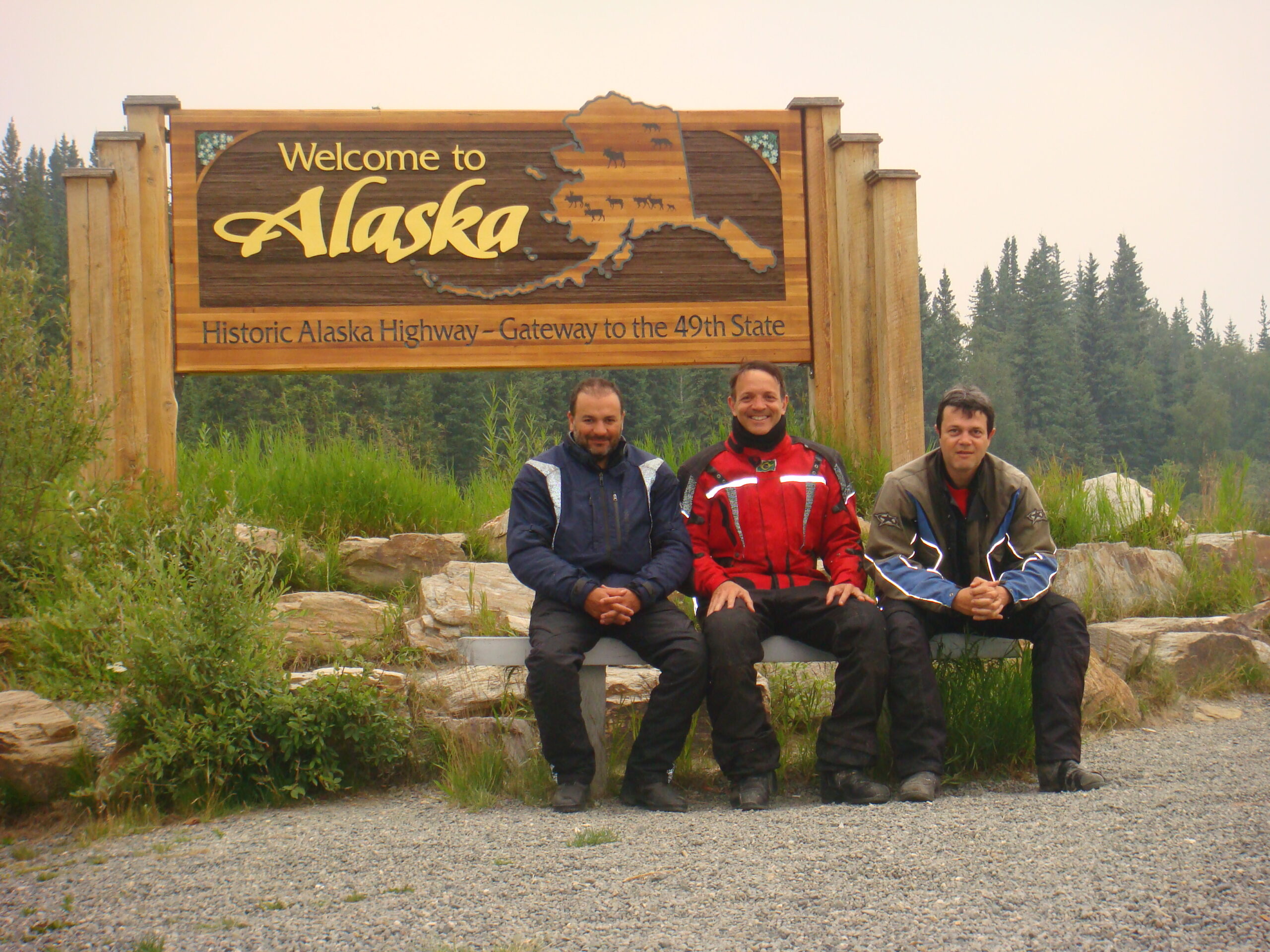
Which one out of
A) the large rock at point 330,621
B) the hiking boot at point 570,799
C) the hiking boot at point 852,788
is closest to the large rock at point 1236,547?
the hiking boot at point 852,788

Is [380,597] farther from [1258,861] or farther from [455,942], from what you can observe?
[1258,861]

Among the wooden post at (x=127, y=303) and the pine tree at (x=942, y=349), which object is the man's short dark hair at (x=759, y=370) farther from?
the pine tree at (x=942, y=349)

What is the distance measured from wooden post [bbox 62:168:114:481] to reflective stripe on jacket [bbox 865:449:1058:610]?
4.36m

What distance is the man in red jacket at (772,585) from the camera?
3.80m

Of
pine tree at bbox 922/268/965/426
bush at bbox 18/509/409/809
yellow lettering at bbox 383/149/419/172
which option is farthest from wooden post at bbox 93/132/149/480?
pine tree at bbox 922/268/965/426

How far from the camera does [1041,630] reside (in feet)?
13.3

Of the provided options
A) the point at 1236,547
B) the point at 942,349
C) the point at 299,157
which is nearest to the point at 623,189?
the point at 299,157

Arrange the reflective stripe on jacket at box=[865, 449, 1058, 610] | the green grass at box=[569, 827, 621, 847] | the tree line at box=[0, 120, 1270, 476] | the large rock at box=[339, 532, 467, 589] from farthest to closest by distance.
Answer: the tree line at box=[0, 120, 1270, 476] < the large rock at box=[339, 532, 467, 589] < the reflective stripe on jacket at box=[865, 449, 1058, 610] < the green grass at box=[569, 827, 621, 847]

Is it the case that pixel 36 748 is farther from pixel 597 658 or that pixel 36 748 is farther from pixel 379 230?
pixel 379 230

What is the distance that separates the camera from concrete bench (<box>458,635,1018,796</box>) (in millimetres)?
3996

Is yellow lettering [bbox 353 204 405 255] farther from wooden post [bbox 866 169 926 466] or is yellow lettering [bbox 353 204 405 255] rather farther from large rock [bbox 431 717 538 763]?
large rock [bbox 431 717 538 763]

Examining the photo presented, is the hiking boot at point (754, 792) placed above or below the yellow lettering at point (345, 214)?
below

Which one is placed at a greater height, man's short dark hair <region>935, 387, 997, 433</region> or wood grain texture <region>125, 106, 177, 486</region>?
wood grain texture <region>125, 106, 177, 486</region>

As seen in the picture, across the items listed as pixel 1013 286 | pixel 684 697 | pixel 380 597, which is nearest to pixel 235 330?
pixel 380 597
